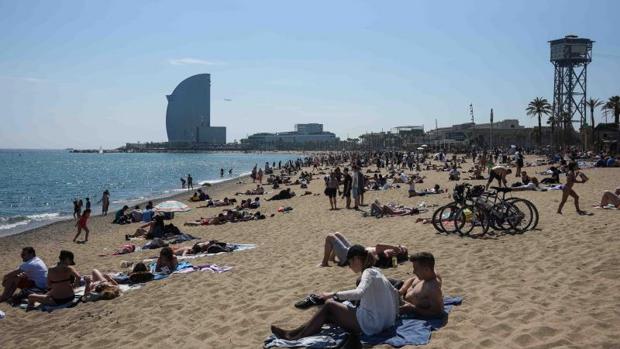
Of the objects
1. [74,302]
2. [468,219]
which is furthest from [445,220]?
[74,302]

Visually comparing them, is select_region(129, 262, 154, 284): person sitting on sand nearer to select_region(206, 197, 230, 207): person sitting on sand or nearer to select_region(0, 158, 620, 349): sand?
select_region(0, 158, 620, 349): sand

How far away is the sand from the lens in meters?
4.68

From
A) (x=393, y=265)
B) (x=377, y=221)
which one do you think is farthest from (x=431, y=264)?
(x=377, y=221)

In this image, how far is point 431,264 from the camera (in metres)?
5.07

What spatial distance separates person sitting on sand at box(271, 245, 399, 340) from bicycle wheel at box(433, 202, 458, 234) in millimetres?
5323

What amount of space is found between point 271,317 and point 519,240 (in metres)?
5.05

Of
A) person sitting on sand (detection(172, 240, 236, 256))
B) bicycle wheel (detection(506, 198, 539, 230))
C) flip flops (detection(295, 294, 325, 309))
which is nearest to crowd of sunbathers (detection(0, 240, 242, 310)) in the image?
person sitting on sand (detection(172, 240, 236, 256))

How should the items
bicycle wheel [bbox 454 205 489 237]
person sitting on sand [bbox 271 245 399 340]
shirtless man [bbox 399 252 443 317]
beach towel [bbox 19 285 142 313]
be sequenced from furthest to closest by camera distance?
bicycle wheel [bbox 454 205 489 237] < beach towel [bbox 19 285 142 313] < shirtless man [bbox 399 252 443 317] < person sitting on sand [bbox 271 245 399 340]

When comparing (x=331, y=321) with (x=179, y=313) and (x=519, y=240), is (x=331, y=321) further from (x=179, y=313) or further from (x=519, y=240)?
(x=519, y=240)

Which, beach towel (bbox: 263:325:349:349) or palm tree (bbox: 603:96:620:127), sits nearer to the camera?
beach towel (bbox: 263:325:349:349)

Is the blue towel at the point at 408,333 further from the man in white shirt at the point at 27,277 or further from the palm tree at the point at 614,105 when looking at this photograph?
the palm tree at the point at 614,105

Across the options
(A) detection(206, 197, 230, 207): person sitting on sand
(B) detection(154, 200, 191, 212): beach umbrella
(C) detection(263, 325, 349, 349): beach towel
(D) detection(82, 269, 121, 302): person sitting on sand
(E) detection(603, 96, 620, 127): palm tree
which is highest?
(E) detection(603, 96, 620, 127): palm tree

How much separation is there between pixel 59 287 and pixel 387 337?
4.96 metres

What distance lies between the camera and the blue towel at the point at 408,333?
4.54m
